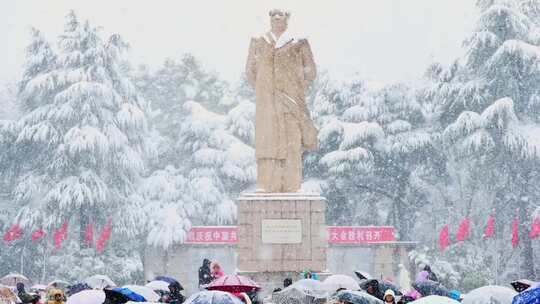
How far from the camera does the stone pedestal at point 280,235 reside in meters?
14.7

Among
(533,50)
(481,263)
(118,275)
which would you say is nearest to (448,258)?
(481,263)

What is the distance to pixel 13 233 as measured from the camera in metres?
28.1

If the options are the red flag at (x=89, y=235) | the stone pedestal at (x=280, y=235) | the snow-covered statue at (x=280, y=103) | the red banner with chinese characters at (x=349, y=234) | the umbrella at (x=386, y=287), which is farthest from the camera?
the red banner with chinese characters at (x=349, y=234)

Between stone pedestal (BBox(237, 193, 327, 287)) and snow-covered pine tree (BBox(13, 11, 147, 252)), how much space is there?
14217 mm

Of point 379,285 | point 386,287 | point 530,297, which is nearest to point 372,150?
point 386,287

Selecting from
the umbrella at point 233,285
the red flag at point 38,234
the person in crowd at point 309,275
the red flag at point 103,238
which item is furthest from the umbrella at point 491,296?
the red flag at point 38,234

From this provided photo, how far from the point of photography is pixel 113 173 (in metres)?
29.9

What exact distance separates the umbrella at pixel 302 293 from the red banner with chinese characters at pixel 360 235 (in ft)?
59.3

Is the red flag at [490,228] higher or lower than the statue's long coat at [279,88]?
lower

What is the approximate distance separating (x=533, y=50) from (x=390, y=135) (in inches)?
226

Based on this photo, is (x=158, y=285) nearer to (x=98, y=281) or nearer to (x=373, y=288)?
(x=98, y=281)

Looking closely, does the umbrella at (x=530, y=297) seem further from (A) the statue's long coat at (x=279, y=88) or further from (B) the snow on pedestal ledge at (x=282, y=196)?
(A) the statue's long coat at (x=279, y=88)

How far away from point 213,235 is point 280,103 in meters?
14.1

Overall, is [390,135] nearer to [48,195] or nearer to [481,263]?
[481,263]
